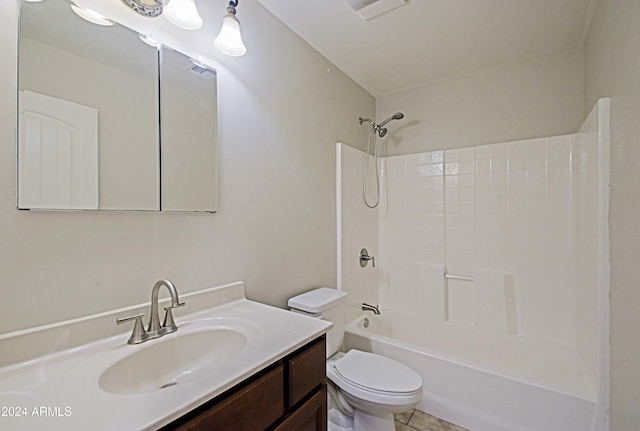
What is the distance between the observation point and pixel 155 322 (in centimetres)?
101

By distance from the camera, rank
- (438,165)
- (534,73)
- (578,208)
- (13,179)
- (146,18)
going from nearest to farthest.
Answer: (13,179) < (146,18) < (578,208) < (534,73) < (438,165)

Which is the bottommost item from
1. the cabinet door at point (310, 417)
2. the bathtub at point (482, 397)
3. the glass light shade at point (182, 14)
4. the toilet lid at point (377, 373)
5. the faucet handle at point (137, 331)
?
the bathtub at point (482, 397)

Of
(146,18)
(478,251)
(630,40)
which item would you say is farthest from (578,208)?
(146,18)

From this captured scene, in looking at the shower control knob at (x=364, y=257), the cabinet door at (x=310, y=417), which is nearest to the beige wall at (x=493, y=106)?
the shower control knob at (x=364, y=257)

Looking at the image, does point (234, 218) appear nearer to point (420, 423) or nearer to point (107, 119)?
point (107, 119)

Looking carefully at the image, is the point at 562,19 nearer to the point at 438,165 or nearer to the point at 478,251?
the point at 438,165

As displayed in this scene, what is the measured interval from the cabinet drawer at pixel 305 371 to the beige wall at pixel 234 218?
55 centimetres

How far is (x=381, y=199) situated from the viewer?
2764mm

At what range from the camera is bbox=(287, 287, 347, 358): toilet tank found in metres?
1.61

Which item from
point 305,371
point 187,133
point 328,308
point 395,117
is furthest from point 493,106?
point 305,371

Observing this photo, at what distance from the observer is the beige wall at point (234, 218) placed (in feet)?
2.71

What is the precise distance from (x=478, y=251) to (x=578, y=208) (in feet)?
2.21

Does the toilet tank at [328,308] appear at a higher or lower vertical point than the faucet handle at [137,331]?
lower

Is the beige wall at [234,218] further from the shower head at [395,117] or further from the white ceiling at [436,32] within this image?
the shower head at [395,117]
